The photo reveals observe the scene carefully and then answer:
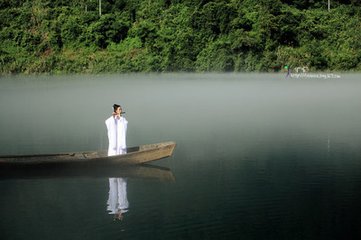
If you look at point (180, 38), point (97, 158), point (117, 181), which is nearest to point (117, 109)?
point (97, 158)

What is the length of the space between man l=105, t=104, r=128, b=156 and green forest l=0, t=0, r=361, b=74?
124 ft

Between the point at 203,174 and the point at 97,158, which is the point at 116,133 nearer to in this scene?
the point at 97,158

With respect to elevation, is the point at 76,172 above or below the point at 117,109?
below

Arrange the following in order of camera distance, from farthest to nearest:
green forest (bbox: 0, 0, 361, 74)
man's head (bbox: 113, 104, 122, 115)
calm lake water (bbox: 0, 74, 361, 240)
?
green forest (bbox: 0, 0, 361, 74), man's head (bbox: 113, 104, 122, 115), calm lake water (bbox: 0, 74, 361, 240)

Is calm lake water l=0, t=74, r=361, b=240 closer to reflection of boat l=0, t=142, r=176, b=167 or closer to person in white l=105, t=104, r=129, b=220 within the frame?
person in white l=105, t=104, r=129, b=220

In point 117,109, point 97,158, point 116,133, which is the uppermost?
point 117,109

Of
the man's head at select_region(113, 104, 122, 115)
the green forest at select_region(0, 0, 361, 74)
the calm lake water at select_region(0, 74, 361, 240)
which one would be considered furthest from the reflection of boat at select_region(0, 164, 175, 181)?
the green forest at select_region(0, 0, 361, 74)

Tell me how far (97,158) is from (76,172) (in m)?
0.49

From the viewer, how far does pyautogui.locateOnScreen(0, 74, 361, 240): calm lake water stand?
8.90m

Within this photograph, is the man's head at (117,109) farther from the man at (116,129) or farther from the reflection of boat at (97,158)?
the reflection of boat at (97,158)

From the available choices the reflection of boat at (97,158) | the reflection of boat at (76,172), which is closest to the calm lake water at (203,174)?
the reflection of boat at (76,172)

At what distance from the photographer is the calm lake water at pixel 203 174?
29.2ft

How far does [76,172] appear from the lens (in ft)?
40.3

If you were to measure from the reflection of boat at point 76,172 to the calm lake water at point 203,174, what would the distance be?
30mm
